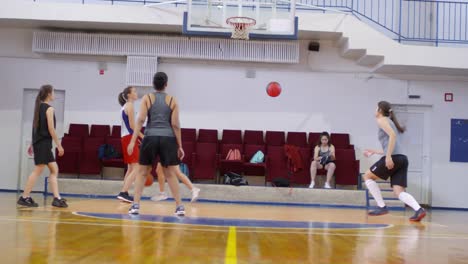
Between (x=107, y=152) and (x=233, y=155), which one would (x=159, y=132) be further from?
(x=107, y=152)

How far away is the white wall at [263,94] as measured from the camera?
36.4 ft

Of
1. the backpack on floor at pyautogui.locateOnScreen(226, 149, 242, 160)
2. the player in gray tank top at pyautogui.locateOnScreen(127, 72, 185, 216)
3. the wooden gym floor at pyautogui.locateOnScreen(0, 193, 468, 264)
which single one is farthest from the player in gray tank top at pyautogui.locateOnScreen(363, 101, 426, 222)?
the backpack on floor at pyautogui.locateOnScreen(226, 149, 242, 160)

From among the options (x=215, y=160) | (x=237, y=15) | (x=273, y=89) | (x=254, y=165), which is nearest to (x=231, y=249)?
(x=237, y=15)

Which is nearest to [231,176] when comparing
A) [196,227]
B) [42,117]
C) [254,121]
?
[254,121]

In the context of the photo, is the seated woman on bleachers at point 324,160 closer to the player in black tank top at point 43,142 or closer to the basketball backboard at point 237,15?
the basketball backboard at point 237,15

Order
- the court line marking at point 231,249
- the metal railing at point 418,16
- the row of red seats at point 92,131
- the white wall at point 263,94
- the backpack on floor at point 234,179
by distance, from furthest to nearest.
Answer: the metal railing at point 418,16 → the white wall at point 263,94 → the row of red seats at point 92,131 → the backpack on floor at point 234,179 → the court line marking at point 231,249

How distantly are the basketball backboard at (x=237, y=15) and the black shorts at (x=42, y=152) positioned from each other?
4.14 meters

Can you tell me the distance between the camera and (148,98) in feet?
16.0

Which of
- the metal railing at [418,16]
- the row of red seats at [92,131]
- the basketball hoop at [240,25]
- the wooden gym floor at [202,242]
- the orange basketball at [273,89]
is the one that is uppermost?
the metal railing at [418,16]

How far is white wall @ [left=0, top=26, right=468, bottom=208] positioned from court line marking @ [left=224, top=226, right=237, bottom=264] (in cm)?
741

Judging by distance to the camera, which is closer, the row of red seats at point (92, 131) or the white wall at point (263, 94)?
the row of red seats at point (92, 131)

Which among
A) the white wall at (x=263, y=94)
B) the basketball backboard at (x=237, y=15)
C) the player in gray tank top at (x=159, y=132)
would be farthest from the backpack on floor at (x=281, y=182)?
the player in gray tank top at (x=159, y=132)

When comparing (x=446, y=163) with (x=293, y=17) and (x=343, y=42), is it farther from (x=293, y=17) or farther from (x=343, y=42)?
(x=293, y=17)

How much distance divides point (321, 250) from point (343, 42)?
828 centimetres
